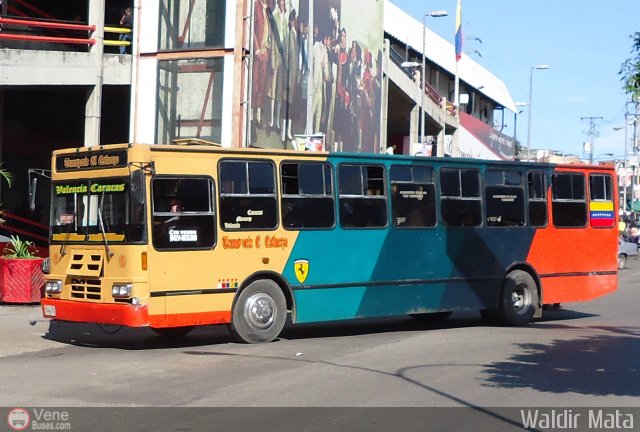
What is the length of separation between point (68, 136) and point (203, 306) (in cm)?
2017

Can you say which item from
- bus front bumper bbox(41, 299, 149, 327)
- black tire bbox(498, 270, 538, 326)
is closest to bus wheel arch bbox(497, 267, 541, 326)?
black tire bbox(498, 270, 538, 326)

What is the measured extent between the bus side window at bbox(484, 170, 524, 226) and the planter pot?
9.07 metres

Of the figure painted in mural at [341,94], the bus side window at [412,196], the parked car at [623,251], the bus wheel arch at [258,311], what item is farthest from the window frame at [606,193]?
the parked car at [623,251]

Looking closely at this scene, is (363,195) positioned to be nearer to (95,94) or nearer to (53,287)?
(53,287)

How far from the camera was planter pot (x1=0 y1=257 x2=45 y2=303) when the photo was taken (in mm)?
18500

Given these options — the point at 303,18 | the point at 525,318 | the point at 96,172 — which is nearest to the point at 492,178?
the point at 525,318

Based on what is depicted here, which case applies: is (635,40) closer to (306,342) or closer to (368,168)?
(368,168)

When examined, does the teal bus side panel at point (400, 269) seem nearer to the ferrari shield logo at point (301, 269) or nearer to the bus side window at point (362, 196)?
the ferrari shield logo at point (301, 269)

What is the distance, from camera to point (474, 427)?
8117 millimetres

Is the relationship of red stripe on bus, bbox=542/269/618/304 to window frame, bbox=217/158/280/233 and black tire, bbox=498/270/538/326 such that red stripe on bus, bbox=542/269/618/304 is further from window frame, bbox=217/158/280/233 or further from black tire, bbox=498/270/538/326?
window frame, bbox=217/158/280/233

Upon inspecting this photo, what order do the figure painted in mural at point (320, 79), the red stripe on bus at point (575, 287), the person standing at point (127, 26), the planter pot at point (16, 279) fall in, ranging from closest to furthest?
1. the red stripe on bus at point (575, 287)
2. the planter pot at point (16, 279)
3. the person standing at point (127, 26)
4. the figure painted in mural at point (320, 79)

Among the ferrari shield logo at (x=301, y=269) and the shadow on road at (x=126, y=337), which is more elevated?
the ferrari shield logo at (x=301, y=269)

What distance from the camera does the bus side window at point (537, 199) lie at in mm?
17438

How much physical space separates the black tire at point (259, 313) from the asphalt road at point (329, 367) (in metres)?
0.21
